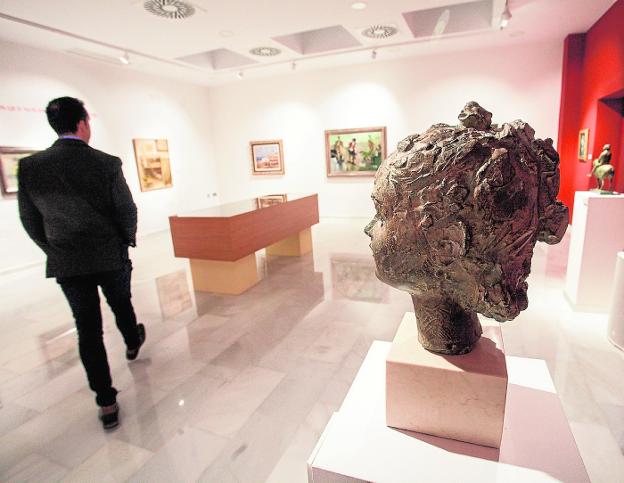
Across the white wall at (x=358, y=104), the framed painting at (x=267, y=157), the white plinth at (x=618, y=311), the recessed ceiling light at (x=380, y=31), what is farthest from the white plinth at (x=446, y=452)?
the framed painting at (x=267, y=157)

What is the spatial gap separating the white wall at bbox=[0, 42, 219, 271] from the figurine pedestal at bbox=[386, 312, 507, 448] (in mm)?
7810

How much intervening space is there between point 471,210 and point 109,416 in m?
2.61

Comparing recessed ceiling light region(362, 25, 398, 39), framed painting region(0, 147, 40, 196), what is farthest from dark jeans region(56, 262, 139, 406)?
recessed ceiling light region(362, 25, 398, 39)

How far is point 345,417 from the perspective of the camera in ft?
4.87

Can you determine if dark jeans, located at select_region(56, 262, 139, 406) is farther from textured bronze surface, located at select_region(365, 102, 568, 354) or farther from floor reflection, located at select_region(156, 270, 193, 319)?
textured bronze surface, located at select_region(365, 102, 568, 354)

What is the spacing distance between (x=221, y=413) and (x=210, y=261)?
2693 mm

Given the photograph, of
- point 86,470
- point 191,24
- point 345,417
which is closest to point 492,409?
point 345,417

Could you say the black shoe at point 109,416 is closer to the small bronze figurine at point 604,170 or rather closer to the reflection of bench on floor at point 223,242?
the reflection of bench on floor at point 223,242

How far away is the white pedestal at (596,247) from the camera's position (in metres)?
3.61

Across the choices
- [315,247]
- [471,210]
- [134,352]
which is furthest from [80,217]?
[315,247]

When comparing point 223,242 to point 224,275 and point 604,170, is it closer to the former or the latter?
point 224,275

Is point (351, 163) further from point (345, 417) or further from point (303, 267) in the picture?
point (345, 417)

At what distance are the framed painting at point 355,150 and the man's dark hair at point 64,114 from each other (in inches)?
326

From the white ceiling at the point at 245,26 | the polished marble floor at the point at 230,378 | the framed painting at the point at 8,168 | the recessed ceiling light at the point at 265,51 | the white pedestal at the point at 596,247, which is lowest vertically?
the polished marble floor at the point at 230,378
